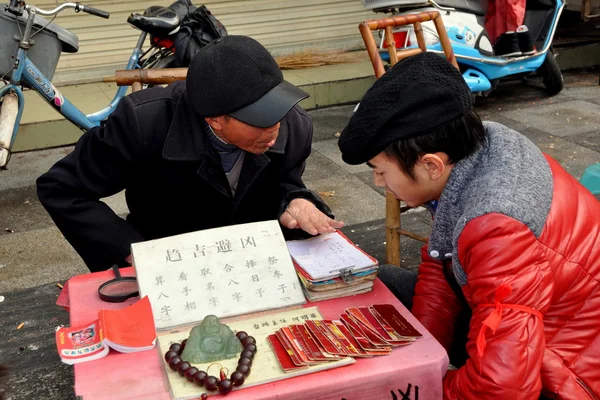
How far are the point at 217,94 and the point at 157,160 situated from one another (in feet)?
1.37

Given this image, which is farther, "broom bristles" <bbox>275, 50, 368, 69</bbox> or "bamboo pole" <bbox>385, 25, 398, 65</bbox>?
"broom bristles" <bbox>275, 50, 368, 69</bbox>

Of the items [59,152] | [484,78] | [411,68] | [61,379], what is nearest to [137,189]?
[61,379]

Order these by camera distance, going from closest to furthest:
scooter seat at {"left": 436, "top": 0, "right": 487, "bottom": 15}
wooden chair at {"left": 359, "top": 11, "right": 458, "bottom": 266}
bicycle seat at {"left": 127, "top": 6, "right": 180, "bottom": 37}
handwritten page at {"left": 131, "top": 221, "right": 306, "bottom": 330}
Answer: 1. handwritten page at {"left": 131, "top": 221, "right": 306, "bottom": 330}
2. wooden chair at {"left": 359, "top": 11, "right": 458, "bottom": 266}
3. bicycle seat at {"left": 127, "top": 6, "right": 180, "bottom": 37}
4. scooter seat at {"left": 436, "top": 0, "right": 487, "bottom": 15}

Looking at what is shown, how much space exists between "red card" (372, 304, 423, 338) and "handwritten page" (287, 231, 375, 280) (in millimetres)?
137

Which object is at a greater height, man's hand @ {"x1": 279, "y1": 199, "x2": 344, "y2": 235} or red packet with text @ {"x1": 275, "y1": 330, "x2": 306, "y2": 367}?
red packet with text @ {"x1": 275, "y1": 330, "x2": 306, "y2": 367}

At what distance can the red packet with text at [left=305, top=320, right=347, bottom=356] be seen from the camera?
1.64 m

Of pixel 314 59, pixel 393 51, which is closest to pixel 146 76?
pixel 393 51

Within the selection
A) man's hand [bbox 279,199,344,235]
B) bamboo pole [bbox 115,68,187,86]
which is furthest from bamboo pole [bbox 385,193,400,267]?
bamboo pole [bbox 115,68,187,86]

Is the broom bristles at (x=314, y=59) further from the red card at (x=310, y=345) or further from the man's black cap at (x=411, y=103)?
the red card at (x=310, y=345)

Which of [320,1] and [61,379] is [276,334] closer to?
[61,379]

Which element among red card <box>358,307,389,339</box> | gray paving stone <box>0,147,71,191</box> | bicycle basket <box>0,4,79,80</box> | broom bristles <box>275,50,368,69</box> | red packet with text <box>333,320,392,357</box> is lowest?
gray paving stone <box>0,147,71,191</box>

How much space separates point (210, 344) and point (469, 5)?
4.95m

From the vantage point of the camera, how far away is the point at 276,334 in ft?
5.67

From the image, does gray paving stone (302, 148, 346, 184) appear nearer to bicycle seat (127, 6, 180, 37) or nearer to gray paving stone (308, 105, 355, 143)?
gray paving stone (308, 105, 355, 143)
